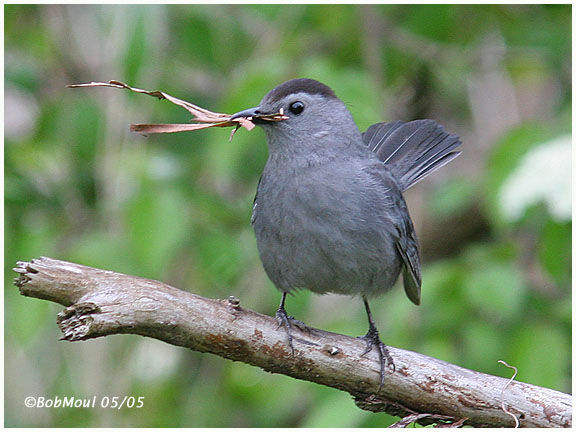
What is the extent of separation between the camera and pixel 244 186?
473 cm

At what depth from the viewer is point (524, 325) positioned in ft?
11.6

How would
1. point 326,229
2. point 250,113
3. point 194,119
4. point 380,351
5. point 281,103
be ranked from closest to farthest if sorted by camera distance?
1. point 194,119
2. point 380,351
3. point 326,229
4. point 250,113
5. point 281,103

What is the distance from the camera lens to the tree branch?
2.36 meters

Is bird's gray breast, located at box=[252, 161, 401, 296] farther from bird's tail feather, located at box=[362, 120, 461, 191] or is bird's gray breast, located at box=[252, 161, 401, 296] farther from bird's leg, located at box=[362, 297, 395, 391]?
bird's tail feather, located at box=[362, 120, 461, 191]

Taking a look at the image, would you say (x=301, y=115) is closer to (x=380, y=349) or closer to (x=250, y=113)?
(x=250, y=113)

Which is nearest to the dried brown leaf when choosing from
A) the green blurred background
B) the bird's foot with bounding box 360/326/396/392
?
the green blurred background

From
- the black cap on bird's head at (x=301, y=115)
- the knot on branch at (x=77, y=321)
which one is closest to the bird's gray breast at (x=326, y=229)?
the black cap on bird's head at (x=301, y=115)

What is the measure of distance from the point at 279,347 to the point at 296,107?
3.90 feet

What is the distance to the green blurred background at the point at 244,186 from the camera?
353cm

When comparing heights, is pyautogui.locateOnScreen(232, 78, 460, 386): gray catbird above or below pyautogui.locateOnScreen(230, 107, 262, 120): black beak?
below

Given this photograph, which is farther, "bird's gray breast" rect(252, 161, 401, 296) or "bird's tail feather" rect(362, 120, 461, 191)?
"bird's tail feather" rect(362, 120, 461, 191)

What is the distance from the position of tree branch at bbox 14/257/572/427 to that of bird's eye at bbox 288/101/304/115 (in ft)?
3.41

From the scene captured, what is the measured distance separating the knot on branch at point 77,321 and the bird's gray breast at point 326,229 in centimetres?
105

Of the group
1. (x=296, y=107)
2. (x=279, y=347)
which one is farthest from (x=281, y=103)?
(x=279, y=347)
